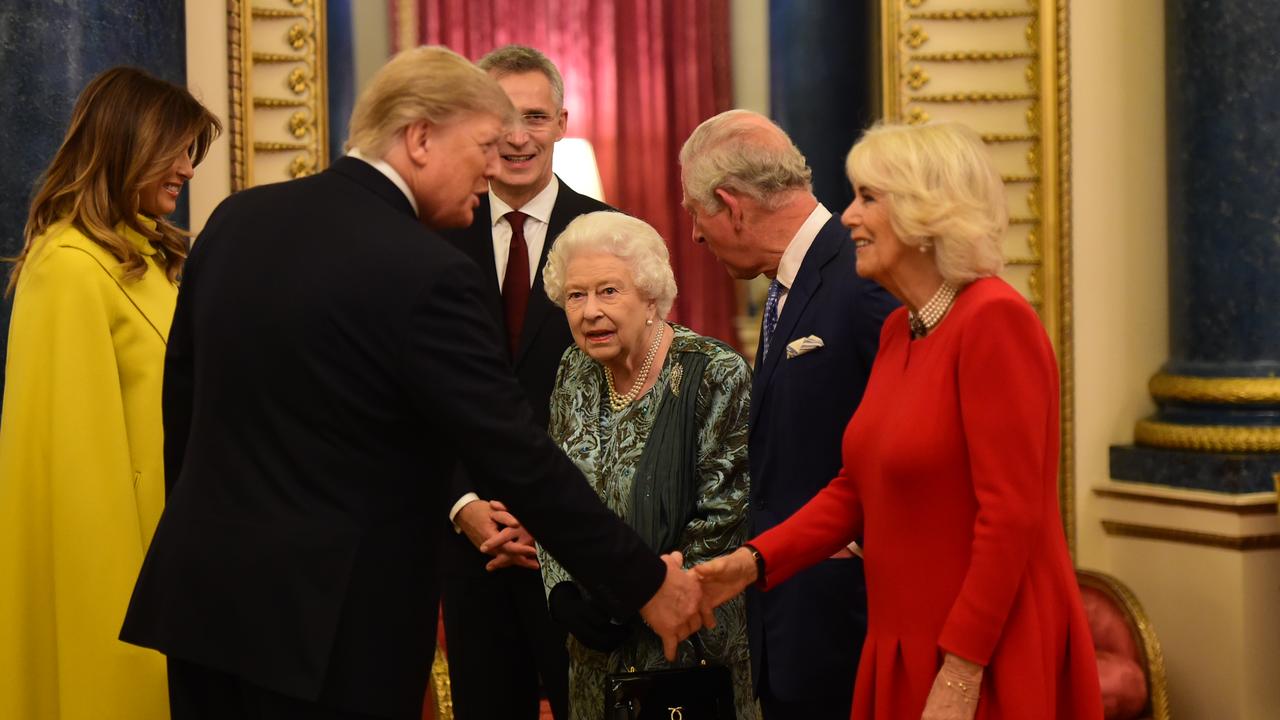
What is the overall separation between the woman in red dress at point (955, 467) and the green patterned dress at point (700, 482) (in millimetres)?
560

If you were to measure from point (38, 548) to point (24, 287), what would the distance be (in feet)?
1.81

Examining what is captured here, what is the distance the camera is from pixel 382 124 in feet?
7.07

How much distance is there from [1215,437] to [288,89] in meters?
3.47

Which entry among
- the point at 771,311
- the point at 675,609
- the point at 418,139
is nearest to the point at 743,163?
the point at 771,311

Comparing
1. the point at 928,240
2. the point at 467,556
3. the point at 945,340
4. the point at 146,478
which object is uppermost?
the point at 928,240

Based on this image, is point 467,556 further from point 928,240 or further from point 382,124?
point 928,240

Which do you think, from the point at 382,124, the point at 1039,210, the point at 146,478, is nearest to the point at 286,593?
the point at 382,124

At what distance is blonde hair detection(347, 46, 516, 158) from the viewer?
213 centimetres

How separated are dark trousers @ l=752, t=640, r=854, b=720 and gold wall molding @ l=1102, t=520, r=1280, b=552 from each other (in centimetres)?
248

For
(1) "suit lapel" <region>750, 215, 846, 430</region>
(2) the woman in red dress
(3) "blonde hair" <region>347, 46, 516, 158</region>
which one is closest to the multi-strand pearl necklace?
(2) the woman in red dress

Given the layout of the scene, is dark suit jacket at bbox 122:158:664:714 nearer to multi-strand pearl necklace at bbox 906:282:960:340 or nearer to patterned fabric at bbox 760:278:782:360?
multi-strand pearl necklace at bbox 906:282:960:340

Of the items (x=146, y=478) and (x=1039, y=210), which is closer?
(x=146, y=478)

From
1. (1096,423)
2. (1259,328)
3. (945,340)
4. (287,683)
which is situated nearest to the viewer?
(287,683)

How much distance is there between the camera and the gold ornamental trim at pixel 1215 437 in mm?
Answer: 4582
